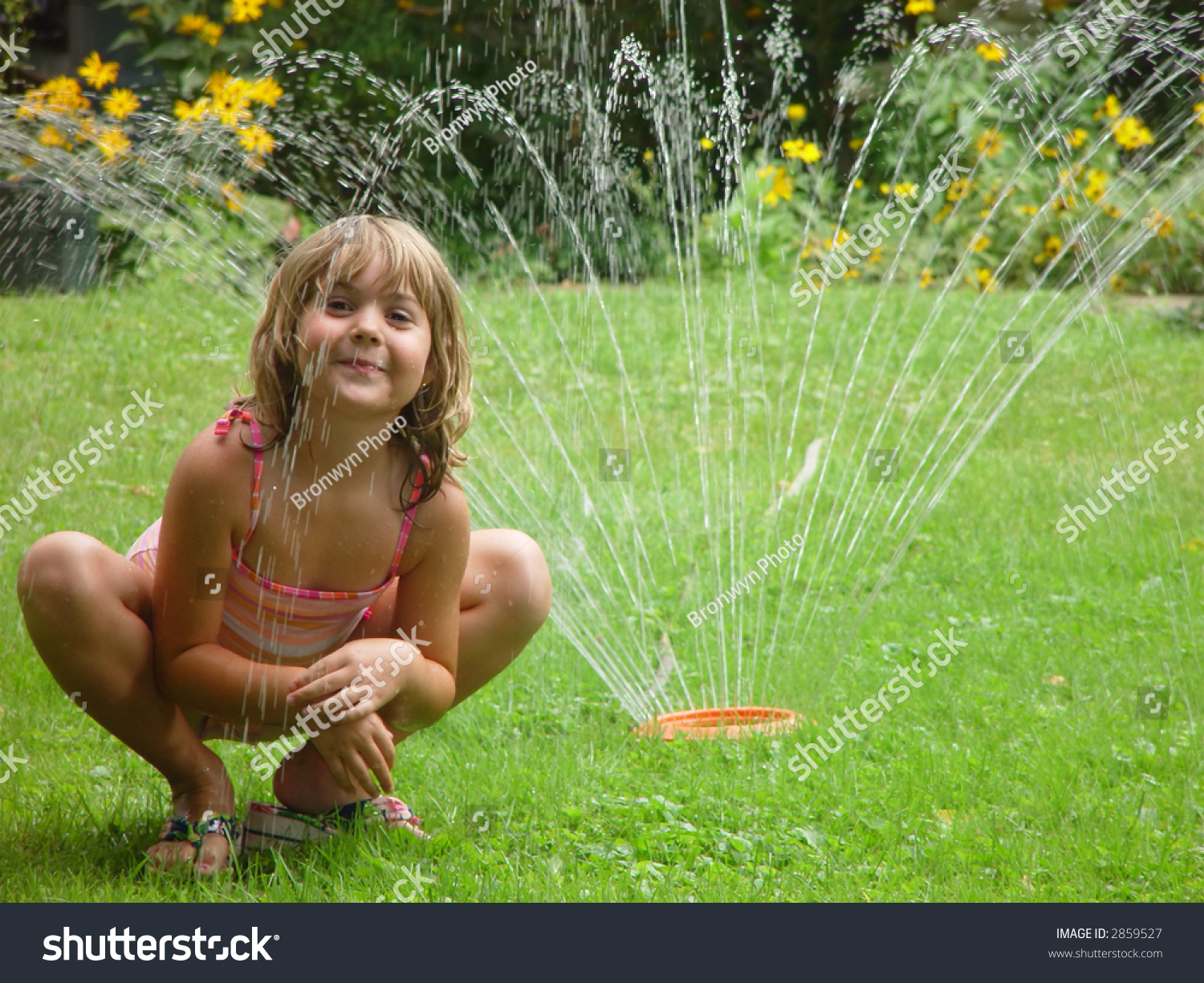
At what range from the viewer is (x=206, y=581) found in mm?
2008

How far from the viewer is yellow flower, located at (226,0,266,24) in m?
6.68

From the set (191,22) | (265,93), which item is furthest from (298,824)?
(191,22)

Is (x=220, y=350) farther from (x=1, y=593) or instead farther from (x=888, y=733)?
(x=888, y=733)

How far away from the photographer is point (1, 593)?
3.56 meters

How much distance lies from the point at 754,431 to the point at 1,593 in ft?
10.7

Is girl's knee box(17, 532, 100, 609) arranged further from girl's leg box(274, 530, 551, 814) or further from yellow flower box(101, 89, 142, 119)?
yellow flower box(101, 89, 142, 119)

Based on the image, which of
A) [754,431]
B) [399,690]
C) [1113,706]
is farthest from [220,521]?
[754,431]

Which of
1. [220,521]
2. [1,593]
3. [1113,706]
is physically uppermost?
[220,521]

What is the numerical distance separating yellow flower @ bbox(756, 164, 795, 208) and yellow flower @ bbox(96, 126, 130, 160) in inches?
189

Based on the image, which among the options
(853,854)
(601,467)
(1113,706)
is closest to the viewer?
(853,854)
